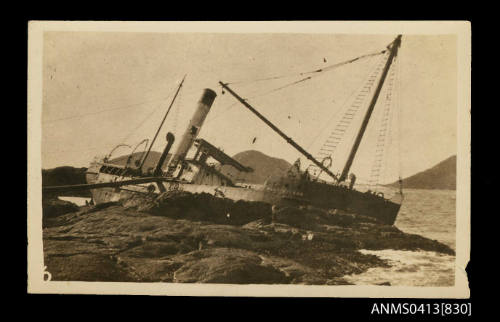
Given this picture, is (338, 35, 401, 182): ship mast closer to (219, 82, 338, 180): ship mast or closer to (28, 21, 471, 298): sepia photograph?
(28, 21, 471, 298): sepia photograph

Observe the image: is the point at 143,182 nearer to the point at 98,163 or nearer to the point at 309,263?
the point at 98,163

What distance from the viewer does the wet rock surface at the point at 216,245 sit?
21.2 feet

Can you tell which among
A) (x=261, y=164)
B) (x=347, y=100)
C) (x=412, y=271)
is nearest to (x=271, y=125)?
(x=261, y=164)

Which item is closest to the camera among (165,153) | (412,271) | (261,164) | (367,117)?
(412,271)

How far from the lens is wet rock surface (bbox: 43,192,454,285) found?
6473mm

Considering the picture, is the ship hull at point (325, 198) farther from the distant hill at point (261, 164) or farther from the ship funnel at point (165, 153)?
the ship funnel at point (165, 153)

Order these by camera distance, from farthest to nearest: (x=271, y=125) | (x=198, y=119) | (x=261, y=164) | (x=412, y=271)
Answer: (x=198, y=119), (x=261, y=164), (x=271, y=125), (x=412, y=271)

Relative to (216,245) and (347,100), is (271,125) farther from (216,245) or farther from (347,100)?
(216,245)

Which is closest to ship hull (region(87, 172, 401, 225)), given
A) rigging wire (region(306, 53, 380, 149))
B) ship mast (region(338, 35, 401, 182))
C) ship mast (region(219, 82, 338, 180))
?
ship mast (region(338, 35, 401, 182))

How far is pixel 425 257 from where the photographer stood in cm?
674

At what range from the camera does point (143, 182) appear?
26.9 ft

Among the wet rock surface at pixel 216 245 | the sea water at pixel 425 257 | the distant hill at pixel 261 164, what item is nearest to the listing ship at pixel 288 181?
the distant hill at pixel 261 164

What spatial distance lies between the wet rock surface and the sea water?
0.12 m

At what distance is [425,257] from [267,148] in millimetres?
3626
